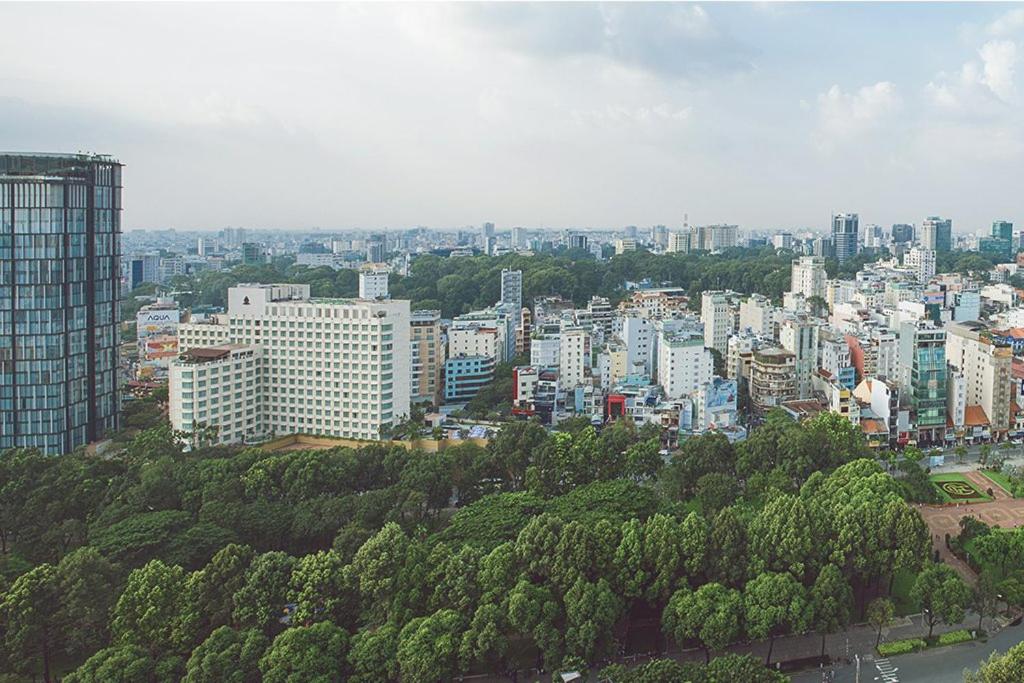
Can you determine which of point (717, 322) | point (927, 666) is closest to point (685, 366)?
point (717, 322)

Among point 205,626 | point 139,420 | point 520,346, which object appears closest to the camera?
point 205,626

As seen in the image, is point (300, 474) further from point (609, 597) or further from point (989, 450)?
point (989, 450)

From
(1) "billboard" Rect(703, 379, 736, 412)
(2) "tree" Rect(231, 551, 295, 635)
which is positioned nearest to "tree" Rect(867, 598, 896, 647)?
(2) "tree" Rect(231, 551, 295, 635)

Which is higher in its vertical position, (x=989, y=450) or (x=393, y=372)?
(x=393, y=372)

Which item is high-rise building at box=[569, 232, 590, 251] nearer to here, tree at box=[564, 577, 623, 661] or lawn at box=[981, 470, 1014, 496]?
lawn at box=[981, 470, 1014, 496]

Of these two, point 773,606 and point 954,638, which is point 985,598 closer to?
point 954,638

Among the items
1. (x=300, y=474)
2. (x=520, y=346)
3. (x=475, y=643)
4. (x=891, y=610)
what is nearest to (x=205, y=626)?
(x=475, y=643)
